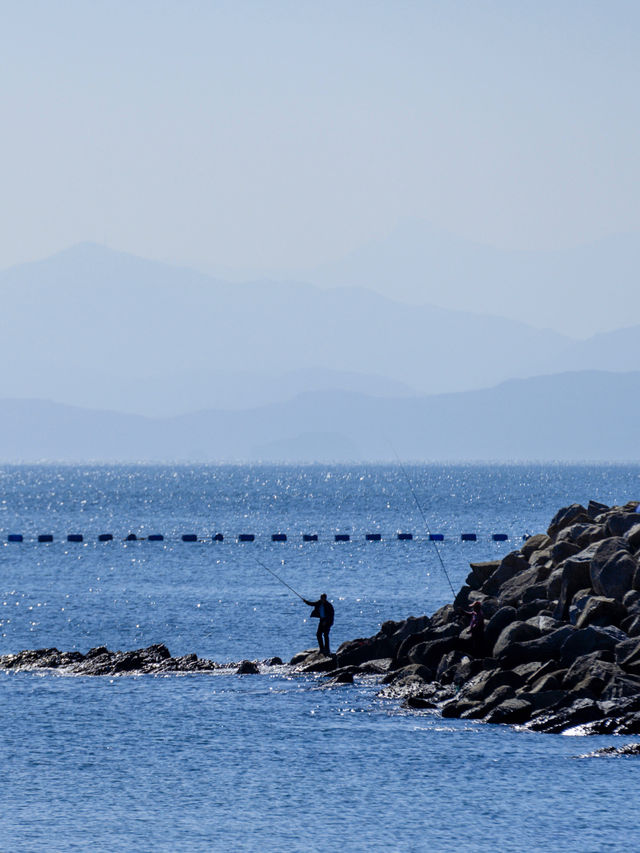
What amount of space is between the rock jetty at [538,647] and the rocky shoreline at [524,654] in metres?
0.03

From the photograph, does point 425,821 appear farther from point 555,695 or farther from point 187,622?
point 187,622

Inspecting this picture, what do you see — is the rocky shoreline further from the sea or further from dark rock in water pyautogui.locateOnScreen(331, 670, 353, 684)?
the sea

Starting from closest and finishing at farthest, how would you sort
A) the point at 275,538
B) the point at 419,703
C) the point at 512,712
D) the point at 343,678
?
the point at 512,712 < the point at 419,703 < the point at 343,678 < the point at 275,538

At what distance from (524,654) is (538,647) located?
38 centimetres

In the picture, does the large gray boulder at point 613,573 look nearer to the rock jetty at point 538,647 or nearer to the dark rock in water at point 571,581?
the rock jetty at point 538,647

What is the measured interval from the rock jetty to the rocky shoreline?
0.11 feet

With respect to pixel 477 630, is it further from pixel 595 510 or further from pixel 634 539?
pixel 595 510

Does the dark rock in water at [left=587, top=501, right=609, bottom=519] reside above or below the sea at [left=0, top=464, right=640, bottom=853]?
above

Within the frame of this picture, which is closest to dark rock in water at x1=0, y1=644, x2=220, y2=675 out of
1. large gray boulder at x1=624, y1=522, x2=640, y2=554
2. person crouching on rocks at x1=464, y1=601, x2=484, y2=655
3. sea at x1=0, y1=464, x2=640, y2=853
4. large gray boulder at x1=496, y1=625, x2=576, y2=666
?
sea at x1=0, y1=464, x2=640, y2=853

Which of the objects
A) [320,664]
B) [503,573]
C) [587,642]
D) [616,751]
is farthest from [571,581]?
[616,751]

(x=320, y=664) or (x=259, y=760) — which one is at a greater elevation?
(x=320, y=664)

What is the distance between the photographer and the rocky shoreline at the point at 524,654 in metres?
32.9

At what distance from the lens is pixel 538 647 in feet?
118

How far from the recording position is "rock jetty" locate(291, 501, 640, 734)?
32.8 m
